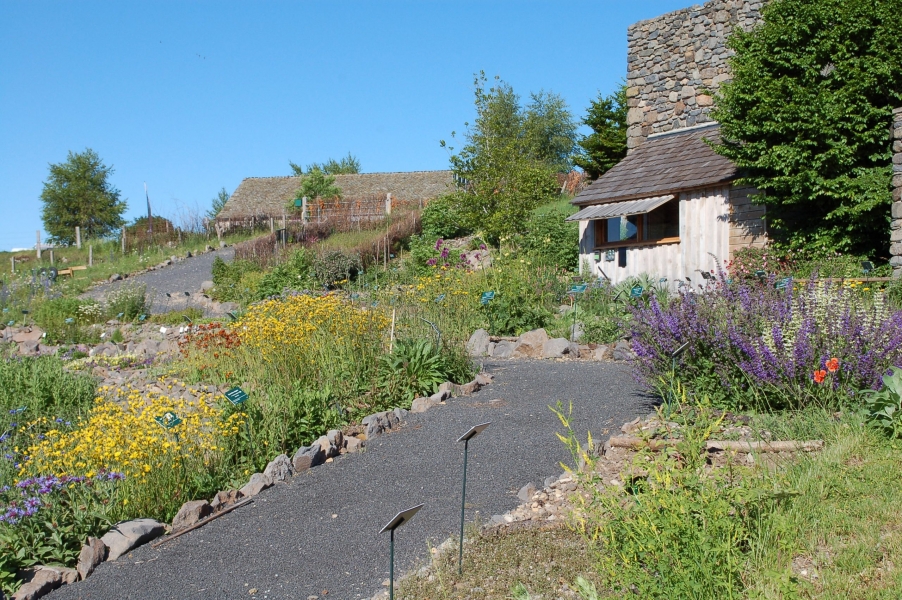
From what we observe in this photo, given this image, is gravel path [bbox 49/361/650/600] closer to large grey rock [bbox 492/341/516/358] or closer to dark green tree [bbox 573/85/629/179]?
large grey rock [bbox 492/341/516/358]

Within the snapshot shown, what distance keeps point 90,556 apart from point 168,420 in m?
0.92

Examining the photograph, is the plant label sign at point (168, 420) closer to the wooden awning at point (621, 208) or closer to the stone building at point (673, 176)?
the stone building at point (673, 176)

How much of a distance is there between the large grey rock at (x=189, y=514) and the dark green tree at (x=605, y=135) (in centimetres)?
2232

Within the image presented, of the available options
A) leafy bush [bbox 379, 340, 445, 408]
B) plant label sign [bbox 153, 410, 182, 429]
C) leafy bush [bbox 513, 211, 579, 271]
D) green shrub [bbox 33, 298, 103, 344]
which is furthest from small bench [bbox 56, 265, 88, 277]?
plant label sign [bbox 153, 410, 182, 429]

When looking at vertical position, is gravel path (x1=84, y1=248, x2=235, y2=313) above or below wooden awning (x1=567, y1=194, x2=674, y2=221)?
below

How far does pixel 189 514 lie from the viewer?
453cm

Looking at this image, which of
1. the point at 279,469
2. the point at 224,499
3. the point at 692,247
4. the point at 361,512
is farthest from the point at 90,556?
the point at 692,247

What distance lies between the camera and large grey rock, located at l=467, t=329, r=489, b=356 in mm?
9070

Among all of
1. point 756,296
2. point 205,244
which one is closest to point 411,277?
point 756,296

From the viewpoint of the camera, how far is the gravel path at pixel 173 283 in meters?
17.7

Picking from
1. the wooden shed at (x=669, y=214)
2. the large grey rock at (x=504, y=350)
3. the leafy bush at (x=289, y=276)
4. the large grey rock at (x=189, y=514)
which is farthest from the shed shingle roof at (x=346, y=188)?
the large grey rock at (x=189, y=514)

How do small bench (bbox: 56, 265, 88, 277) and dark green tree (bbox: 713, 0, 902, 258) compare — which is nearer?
dark green tree (bbox: 713, 0, 902, 258)

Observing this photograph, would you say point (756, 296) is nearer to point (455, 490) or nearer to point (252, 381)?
point (455, 490)

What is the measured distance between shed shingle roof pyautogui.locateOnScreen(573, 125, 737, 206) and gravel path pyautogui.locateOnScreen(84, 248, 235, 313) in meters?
9.28
